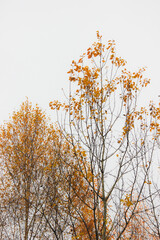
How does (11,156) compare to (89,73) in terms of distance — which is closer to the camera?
(89,73)

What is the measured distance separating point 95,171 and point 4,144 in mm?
7600

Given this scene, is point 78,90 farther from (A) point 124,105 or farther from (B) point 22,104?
(B) point 22,104

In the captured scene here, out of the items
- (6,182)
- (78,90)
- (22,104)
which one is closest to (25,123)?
(22,104)

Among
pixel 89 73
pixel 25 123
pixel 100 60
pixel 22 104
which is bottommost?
pixel 89 73

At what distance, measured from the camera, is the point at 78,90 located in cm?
422

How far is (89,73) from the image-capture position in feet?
13.9

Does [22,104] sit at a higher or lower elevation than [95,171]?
higher

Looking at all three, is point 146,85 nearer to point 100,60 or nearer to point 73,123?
point 100,60

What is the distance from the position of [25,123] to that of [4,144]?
1605 mm

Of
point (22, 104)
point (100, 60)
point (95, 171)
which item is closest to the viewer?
point (95, 171)

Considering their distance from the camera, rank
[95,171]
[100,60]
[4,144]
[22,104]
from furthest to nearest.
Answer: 1. [22,104]
2. [4,144]
3. [100,60]
4. [95,171]

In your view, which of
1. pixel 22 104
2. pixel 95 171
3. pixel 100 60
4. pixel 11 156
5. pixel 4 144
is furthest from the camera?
pixel 22 104

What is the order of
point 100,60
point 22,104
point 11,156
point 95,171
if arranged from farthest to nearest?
point 22,104, point 11,156, point 100,60, point 95,171

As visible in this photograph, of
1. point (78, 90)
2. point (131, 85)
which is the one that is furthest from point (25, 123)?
point (131, 85)
